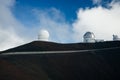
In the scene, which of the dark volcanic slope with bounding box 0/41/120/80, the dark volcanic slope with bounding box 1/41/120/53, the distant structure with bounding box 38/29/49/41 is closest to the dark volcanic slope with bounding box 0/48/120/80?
the dark volcanic slope with bounding box 0/41/120/80

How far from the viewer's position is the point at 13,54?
42031 millimetres

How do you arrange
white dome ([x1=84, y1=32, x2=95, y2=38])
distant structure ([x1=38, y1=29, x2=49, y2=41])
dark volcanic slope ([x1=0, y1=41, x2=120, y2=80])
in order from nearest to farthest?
dark volcanic slope ([x1=0, y1=41, x2=120, y2=80]) < distant structure ([x1=38, y1=29, x2=49, y2=41]) < white dome ([x1=84, y1=32, x2=95, y2=38])

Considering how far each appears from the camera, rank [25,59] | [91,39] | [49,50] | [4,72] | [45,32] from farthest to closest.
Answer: [91,39], [45,32], [49,50], [25,59], [4,72]

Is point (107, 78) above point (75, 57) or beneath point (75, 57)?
beneath

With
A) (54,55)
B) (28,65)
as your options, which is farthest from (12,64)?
(54,55)

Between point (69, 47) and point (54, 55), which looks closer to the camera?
point (54, 55)

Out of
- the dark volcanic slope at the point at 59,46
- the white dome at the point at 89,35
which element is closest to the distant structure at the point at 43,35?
the dark volcanic slope at the point at 59,46

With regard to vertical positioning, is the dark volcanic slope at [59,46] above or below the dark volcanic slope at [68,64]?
above

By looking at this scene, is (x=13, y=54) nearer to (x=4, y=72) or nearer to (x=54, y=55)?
(x=54, y=55)

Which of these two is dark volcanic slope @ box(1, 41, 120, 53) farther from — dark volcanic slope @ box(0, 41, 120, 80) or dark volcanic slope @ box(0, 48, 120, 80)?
dark volcanic slope @ box(0, 48, 120, 80)

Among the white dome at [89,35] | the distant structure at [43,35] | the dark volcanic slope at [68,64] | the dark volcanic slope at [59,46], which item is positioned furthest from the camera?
the white dome at [89,35]

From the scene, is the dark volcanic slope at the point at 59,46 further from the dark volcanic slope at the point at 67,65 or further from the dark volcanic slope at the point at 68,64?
the dark volcanic slope at the point at 67,65

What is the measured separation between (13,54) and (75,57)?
10257mm

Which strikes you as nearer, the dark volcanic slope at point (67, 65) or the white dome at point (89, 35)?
the dark volcanic slope at point (67, 65)
